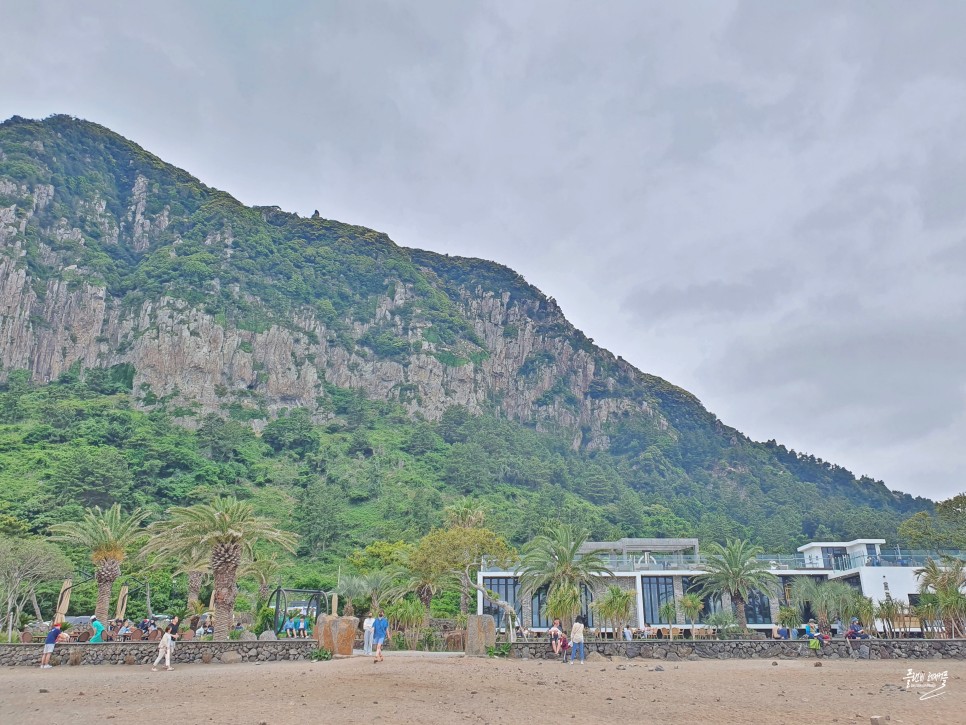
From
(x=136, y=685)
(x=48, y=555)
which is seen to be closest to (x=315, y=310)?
(x=48, y=555)

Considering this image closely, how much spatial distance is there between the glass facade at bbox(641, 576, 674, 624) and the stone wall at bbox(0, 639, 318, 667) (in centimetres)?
3058

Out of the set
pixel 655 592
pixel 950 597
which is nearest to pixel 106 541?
pixel 655 592

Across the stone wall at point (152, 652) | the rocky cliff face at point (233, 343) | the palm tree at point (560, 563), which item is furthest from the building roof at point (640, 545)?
the rocky cliff face at point (233, 343)

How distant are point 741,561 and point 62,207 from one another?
149 meters

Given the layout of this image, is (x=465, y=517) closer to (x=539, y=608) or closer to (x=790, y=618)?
(x=539, y=608)

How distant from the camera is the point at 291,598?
2272 inches

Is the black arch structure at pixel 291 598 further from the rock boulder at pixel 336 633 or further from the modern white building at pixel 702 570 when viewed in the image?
the modern white building at pixel 702 570

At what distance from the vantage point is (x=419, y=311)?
170500 millimetres

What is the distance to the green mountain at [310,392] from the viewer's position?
3469 inches

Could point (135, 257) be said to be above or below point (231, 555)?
above

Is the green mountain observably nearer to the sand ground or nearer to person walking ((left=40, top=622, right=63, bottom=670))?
person walking ((left=40, top=622, right=63, bottom=670))

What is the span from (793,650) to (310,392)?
115 metres

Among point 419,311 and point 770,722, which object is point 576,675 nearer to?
point 770,722

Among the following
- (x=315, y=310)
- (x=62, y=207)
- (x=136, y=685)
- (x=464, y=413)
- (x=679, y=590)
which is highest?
(x=62, y=207)
